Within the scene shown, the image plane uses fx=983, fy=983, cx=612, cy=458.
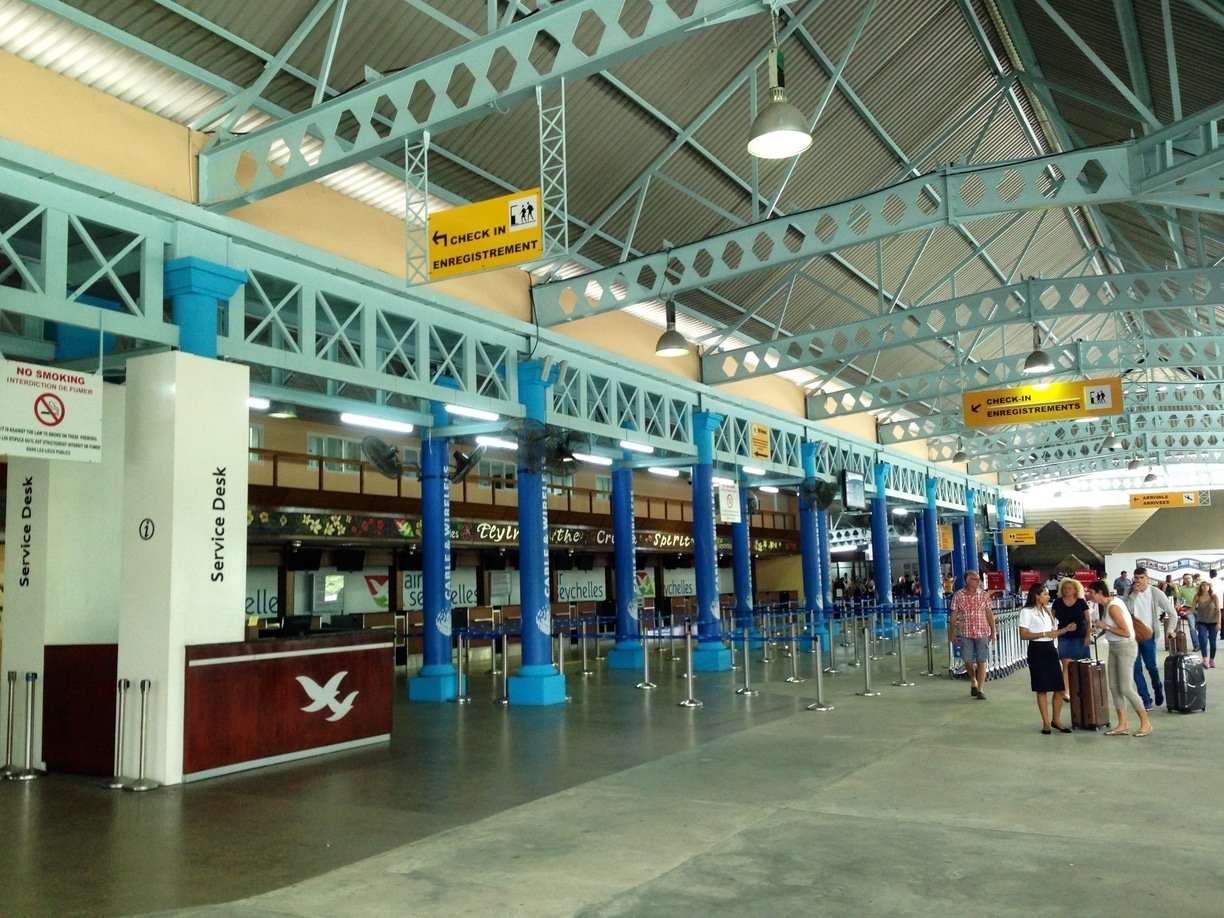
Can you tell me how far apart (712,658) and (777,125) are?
1363cm

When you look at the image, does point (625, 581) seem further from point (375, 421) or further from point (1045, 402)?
point (1045, 402)

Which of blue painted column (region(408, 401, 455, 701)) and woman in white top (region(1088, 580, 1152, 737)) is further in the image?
blue painted column (region(408, 401, 455, 701))

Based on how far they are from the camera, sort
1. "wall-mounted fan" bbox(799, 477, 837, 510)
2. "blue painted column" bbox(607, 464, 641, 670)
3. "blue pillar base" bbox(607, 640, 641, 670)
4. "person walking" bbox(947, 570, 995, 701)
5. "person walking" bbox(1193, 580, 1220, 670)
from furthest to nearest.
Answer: "wall-mounted fan" bbox(799, 477, 837, 510)
"blue pillar base" bbox(607, 640, 641, 670)
"blue painted column" bbox(607, 464, 641, 670)
"person walking" bbox(1193, 580, 1220, 670)
"person walking" bbox(947, 570, 995, 701)

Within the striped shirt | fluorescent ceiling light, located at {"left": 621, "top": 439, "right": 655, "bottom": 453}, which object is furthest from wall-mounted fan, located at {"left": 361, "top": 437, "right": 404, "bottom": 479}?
the striped shirt

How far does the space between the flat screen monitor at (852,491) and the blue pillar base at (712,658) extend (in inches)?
291

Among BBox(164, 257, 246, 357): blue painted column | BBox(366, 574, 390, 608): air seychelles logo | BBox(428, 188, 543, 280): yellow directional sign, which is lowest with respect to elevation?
BBox(366, 574, 390, 608): air seychelles logo

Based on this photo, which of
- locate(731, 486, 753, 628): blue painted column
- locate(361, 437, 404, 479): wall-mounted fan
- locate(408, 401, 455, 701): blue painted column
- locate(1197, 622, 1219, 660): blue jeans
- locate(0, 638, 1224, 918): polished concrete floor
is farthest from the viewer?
locate(731, 486, 753, 628): blue painted column

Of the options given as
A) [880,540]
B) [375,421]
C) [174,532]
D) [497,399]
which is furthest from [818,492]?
[174,532]

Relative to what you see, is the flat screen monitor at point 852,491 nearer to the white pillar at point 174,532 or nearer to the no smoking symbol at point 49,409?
the white pillar at point 174,532

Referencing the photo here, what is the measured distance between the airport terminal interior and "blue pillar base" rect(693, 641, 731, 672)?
72 mm

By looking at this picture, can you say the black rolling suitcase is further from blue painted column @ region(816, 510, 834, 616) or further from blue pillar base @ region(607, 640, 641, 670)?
blue painted column @ region(816, 510, 834, 616)

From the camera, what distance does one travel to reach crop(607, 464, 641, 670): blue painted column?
19875mm

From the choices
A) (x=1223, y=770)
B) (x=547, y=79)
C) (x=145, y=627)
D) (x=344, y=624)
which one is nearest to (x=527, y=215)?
(x=547, y=79)

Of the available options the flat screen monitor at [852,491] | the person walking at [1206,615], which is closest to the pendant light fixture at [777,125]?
the person walking at [1206,615]
